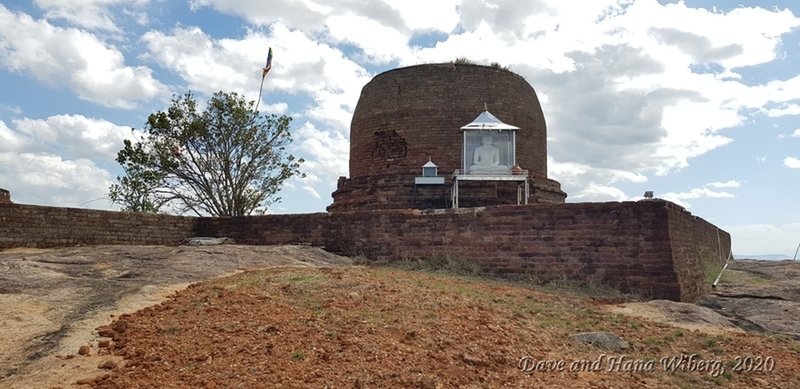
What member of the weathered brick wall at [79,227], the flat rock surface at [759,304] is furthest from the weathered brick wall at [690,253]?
the weathered brick wall at [79,227]

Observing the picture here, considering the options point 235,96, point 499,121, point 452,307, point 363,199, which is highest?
point 235,96

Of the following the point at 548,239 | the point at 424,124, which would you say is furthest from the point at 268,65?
the point at 548,239

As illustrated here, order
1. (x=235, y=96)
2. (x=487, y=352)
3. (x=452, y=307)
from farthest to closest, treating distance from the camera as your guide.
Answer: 1. (x=235, y=96)
2. (x=452, y=307)
3. (x=487, y=352)

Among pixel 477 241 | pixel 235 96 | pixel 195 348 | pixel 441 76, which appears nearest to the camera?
pixel 195 348

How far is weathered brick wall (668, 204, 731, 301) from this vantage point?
31.5 ft

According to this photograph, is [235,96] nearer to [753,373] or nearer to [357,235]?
[357,235]

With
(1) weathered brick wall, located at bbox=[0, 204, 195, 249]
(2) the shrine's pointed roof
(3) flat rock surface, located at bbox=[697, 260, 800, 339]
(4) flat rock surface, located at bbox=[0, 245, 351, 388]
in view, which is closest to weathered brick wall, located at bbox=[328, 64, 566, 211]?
(2) the shrine's pointed roof

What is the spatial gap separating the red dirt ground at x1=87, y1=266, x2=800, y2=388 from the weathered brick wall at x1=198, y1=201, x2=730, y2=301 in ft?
7.46

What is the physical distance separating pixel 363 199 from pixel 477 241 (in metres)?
6.04

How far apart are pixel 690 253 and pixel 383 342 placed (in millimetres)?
7930

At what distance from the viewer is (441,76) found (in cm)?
→ 1628

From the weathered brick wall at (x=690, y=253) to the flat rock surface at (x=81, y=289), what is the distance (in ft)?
18.5

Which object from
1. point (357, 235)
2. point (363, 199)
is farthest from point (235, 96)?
point (357, 235)

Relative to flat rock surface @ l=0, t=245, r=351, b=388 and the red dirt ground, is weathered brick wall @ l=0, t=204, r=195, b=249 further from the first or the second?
the red dirt ground
